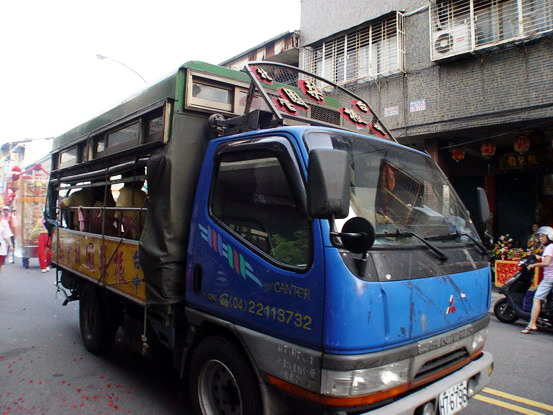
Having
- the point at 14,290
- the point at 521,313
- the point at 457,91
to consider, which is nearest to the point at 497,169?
the point at 457,91

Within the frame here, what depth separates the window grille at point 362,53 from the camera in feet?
38.3

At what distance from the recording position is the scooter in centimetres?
612

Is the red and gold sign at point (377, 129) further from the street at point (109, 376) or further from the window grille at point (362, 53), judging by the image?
the window grille at point (362, 53)

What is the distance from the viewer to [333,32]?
13.5 meters

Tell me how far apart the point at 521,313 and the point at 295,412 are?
5.47 meters

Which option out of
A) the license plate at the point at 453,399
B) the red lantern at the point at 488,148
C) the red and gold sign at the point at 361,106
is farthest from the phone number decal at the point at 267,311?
the red lantern at the point at 488,148

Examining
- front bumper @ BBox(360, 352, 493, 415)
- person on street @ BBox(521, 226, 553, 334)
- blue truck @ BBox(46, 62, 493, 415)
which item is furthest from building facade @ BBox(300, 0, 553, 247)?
front bumper @ BBox(360, 352, 493, 415)

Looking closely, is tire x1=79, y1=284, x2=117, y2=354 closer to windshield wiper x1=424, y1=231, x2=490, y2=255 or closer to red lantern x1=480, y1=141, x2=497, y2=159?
windshield wiper x1=424, y1=231, x2=490, y2=255

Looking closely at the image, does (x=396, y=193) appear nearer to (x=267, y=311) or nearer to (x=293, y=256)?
(x=293, y=256)

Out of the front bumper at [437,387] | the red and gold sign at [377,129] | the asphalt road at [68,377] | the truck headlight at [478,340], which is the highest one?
the red and gold sign at [377,129]

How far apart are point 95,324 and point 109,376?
32.7 inches

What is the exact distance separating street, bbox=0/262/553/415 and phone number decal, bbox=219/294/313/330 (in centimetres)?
149

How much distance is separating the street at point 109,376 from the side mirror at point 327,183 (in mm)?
2559

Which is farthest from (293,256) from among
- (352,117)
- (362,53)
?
(362,53)
